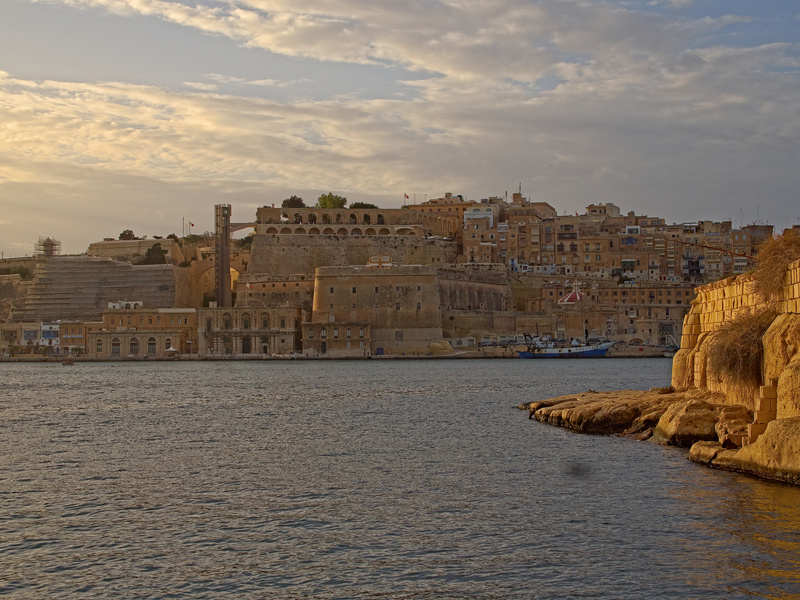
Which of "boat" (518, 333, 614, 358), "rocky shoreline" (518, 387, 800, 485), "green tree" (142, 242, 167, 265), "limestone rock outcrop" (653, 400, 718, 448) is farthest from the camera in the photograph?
"green tree" (142, 242, 167, 265)

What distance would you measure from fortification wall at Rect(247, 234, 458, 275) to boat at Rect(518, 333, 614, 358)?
1256 centimetres

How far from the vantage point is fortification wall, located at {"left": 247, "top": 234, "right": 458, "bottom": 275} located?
63.9m

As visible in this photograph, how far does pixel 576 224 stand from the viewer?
73.5 m

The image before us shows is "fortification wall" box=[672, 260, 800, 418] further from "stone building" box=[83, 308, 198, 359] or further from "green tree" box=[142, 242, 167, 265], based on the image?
"green tree" box=[142, 242, 167, 265]

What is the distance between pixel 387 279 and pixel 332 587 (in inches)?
1855

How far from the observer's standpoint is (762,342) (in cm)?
1296

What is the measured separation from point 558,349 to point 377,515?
149ft

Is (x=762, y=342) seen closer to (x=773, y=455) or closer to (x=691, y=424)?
(x=691, y=424)

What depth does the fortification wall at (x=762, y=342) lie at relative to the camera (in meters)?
11.7

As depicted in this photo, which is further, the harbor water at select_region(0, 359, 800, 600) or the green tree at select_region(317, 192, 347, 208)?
the green tree at select_region(317, 192, 347, 208)

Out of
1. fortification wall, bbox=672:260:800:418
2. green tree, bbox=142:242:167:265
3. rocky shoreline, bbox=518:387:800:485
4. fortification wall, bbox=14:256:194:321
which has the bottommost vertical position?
rocky shoreline, bbox=518:387:800:485

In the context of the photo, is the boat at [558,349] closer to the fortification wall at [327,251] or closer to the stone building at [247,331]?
the fortification wall at [327,251]

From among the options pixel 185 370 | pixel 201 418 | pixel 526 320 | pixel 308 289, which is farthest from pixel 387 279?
pixel 201 418

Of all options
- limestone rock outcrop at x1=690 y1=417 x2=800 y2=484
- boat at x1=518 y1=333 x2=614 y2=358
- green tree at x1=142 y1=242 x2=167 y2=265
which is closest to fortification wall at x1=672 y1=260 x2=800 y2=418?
limestone rock outcrop at x1=690 y1=417 x2=800 y2=484
